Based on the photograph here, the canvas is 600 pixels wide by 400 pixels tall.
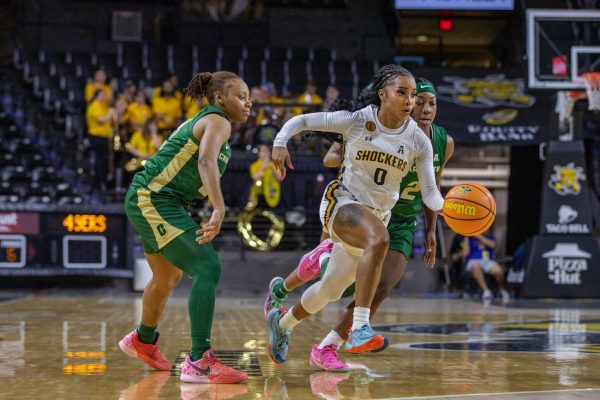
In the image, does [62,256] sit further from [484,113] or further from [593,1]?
[593,1]

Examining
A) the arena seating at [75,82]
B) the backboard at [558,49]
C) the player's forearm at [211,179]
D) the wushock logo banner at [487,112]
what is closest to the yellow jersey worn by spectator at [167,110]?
the arena seating at [75,82]

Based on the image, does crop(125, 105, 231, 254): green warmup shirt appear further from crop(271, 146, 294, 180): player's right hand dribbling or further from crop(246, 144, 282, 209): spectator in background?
crop(246, 144, 282, 209): spectator in background

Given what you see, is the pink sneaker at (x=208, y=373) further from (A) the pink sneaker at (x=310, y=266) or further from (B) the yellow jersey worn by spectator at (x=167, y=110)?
(B) the yellow jersey worn by spectator at (x=167, y=110)

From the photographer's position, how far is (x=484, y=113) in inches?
679

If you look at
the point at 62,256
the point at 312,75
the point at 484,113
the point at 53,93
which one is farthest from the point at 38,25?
the point at 484,113

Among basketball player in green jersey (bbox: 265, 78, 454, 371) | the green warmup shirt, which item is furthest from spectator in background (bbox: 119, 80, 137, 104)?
the green warmup shirt

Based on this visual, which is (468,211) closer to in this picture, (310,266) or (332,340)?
(332,340)

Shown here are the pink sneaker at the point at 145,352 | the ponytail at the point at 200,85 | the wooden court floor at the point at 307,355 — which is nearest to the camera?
the wooden court floor at the point at 307,355

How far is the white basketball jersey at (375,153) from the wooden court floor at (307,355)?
108cm

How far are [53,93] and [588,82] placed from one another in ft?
34.7

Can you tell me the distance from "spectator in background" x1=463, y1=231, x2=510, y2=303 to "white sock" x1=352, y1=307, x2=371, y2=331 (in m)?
10.2

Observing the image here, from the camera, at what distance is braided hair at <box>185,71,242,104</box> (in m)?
5.70

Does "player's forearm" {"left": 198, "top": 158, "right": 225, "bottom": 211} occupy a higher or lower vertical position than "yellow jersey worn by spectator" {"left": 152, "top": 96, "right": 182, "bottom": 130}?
lower

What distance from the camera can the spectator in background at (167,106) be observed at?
17.6 meters
